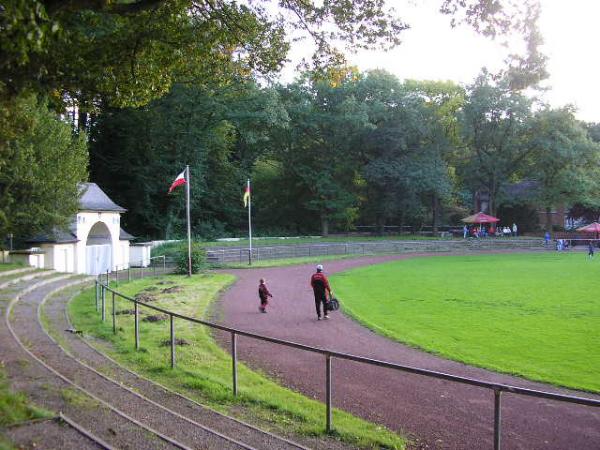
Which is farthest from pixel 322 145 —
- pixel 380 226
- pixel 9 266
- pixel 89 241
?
pixel 9 266

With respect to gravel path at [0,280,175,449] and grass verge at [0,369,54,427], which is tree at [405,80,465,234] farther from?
grass verge at [0,369,54,427]

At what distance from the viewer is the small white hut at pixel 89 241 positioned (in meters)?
26.7

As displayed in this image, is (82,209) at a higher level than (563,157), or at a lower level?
lower

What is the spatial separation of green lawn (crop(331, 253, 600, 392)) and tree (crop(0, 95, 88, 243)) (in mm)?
12909

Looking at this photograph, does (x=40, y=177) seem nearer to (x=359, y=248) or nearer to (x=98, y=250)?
(x=98, y=250)

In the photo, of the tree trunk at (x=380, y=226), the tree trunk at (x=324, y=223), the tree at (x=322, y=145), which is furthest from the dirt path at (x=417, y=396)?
the tree trunk at (x=380, y=226)

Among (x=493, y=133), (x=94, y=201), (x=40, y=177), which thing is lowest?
(x=94, y=201)

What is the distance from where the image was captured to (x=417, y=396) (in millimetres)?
9320

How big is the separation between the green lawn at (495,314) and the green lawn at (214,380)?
4.74m

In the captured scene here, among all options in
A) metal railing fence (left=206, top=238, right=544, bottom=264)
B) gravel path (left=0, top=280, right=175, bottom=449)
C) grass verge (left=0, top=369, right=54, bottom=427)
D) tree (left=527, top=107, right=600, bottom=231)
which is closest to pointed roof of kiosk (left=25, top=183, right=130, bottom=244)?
metal railing fence (left=206, top=238, right=544, bottom=264)

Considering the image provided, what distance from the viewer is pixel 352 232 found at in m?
61.3

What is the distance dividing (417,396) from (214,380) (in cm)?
347

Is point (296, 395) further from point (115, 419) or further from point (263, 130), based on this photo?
point (263, 130)

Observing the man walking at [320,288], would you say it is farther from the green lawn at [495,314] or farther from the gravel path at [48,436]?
the gravel path at [48,436]
